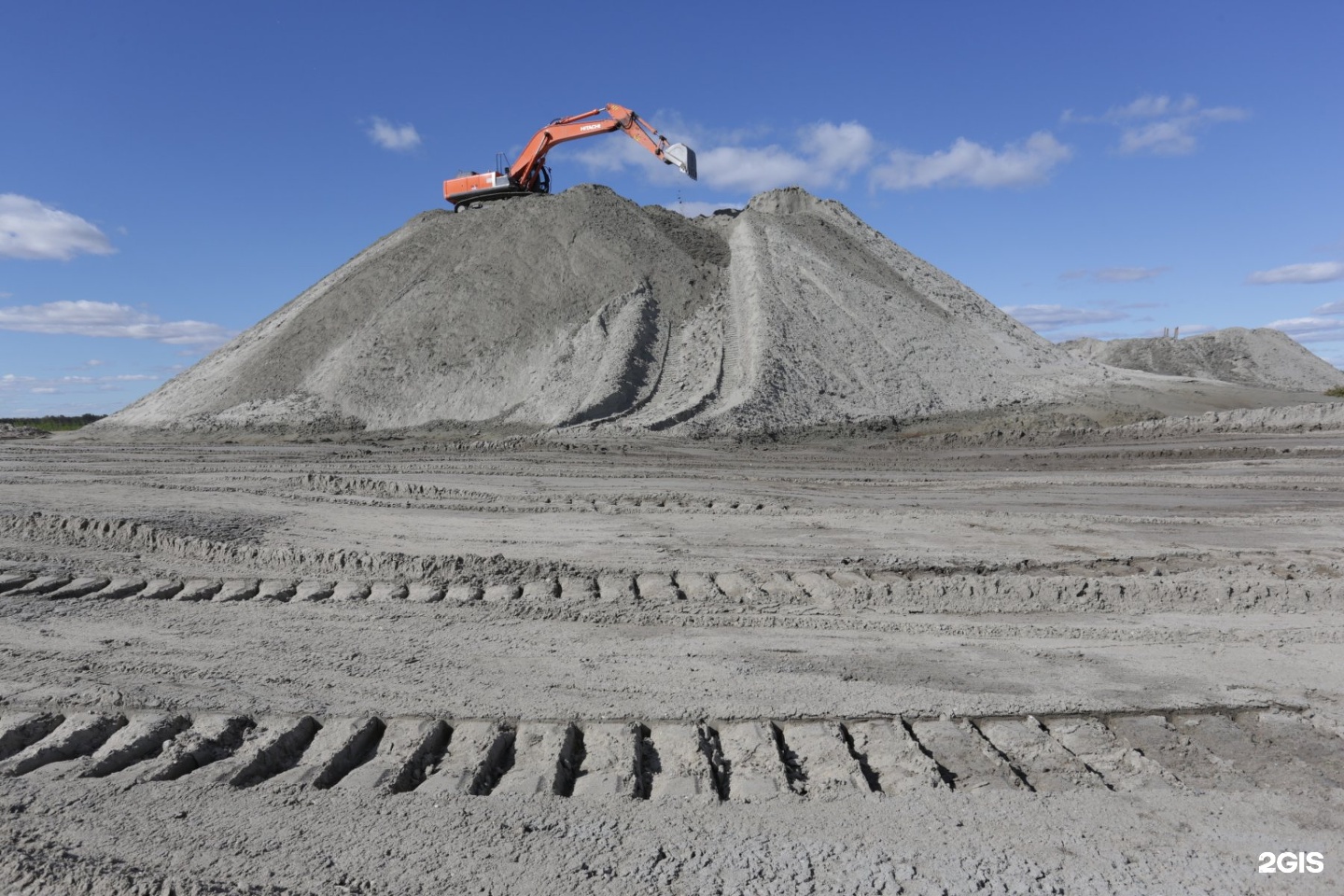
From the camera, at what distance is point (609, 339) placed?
65.9ft

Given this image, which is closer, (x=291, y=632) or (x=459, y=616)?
(x=291, y=632)

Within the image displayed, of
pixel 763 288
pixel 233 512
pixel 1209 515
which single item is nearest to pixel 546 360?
pixel 763 288

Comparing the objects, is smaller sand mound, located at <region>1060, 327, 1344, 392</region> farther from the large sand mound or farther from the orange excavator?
the orange excavator

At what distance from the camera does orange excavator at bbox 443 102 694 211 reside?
21484mm

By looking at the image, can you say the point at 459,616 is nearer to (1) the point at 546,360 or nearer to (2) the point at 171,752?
(2) the point at 171,752

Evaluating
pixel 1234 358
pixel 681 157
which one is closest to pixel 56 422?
pixel 681 157

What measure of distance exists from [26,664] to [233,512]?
418cm

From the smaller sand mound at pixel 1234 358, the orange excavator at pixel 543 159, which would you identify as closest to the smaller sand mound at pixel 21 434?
the orange excavator at pixel 543 159

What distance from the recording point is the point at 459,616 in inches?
219

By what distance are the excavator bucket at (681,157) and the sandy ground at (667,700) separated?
1453cm

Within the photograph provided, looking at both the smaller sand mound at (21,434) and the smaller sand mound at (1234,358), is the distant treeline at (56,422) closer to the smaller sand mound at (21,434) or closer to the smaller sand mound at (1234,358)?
the smaller sand mound at (21,434)

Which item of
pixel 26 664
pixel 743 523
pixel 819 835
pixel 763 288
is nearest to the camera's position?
pixel 819 835

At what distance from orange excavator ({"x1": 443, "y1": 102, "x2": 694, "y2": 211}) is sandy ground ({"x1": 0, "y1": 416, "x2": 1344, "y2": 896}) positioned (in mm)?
15048

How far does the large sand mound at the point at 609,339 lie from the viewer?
1848 centimetres
